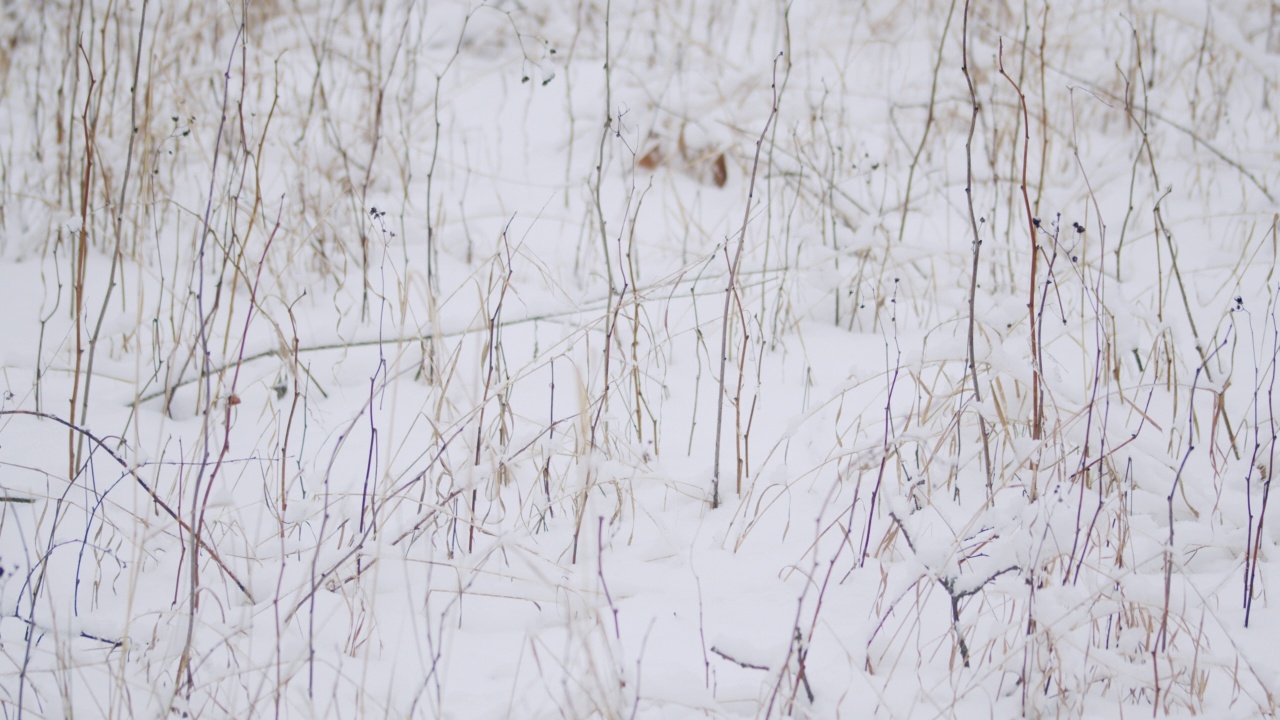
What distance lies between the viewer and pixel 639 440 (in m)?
1.55

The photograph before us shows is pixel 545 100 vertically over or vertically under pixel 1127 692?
over

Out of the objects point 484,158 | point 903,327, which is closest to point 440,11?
point 484,158

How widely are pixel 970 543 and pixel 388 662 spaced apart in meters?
0.85

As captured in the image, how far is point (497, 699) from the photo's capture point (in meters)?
1.03

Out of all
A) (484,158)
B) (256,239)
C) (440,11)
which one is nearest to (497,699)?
(256,239)

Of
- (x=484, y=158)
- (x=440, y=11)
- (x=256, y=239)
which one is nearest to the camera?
(x=256, y=239)

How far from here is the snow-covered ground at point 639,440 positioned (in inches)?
40.1

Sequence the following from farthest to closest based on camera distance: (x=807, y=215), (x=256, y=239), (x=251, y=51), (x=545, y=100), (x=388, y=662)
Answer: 1. (x=545, y=100)
2. (x=251, y=51)
3. (x=807, y=215)
4. (x=256, y=239)
5. (x=388, y=662)

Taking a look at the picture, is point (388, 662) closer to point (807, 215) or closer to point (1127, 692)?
point (1127, 692)

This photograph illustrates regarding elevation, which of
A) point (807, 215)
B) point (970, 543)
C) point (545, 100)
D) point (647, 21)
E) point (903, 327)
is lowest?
point (970, 543)

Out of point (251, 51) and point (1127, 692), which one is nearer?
point (1127, 692)

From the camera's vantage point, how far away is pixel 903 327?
2.16 metres

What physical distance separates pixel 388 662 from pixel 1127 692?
3.05 ft

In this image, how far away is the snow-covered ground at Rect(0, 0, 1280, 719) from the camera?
1020 millimetres
